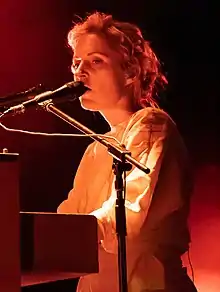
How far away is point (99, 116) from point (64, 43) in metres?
0.32

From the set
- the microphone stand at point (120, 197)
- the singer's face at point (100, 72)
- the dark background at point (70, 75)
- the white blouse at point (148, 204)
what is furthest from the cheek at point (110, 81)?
the dark background at point (70, 75)

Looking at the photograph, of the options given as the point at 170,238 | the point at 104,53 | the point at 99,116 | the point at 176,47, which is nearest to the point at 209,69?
the point at 176,47

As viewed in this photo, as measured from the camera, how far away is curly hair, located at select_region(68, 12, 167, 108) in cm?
188

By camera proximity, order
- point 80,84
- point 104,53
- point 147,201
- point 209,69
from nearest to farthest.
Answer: point 80,84 → point 147,201 → point 104,53 → point 209,69

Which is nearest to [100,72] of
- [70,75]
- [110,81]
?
[110,81]

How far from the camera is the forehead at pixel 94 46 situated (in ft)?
6.10

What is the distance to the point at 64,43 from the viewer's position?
7.93ft

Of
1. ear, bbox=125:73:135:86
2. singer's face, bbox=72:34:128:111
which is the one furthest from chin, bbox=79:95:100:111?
ear, bbox=125:73:135:86

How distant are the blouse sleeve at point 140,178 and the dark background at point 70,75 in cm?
63

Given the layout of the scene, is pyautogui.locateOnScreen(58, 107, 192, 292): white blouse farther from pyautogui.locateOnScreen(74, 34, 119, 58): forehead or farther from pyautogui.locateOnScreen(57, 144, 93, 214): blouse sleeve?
pyautogui.locateOnScreen(74, 34, 119, 58): forehead

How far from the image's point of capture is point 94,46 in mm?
1861

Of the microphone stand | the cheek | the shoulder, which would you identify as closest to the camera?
the microphone stand

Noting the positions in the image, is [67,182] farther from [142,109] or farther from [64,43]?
[142,109]

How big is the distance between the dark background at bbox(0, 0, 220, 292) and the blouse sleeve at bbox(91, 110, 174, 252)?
24.9 inches
